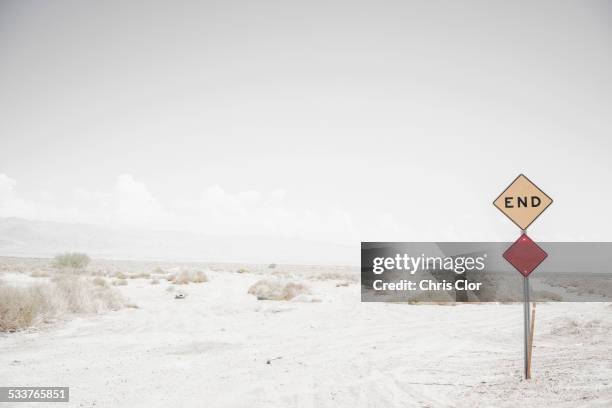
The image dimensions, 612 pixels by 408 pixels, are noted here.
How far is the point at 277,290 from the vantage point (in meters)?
23.8

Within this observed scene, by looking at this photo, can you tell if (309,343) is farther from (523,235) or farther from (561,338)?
(561,338)

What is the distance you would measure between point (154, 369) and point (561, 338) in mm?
10842

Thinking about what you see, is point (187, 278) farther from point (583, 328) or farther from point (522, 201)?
point (522, 201)

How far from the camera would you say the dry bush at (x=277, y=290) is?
22.9m

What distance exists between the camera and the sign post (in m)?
7.54

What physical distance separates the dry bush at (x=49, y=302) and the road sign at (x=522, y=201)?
1319cm

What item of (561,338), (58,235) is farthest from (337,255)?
(561,338)

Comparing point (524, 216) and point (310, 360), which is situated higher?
point (524, 216)

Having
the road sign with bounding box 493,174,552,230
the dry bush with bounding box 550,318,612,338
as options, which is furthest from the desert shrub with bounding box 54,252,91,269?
the road sign with bounding box 493,174,552,230

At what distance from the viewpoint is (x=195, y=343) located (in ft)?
37.5

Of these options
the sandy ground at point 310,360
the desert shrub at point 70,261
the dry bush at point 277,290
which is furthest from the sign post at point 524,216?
the desert shrub at point 70,261

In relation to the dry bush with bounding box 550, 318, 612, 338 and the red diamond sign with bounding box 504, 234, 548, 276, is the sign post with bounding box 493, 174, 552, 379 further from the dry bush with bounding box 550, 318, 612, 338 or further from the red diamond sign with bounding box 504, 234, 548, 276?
the dry bush with bounding box 550, 318, 612, 338

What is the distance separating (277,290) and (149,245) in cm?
13122

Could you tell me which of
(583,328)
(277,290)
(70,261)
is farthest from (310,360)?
(70,261)
